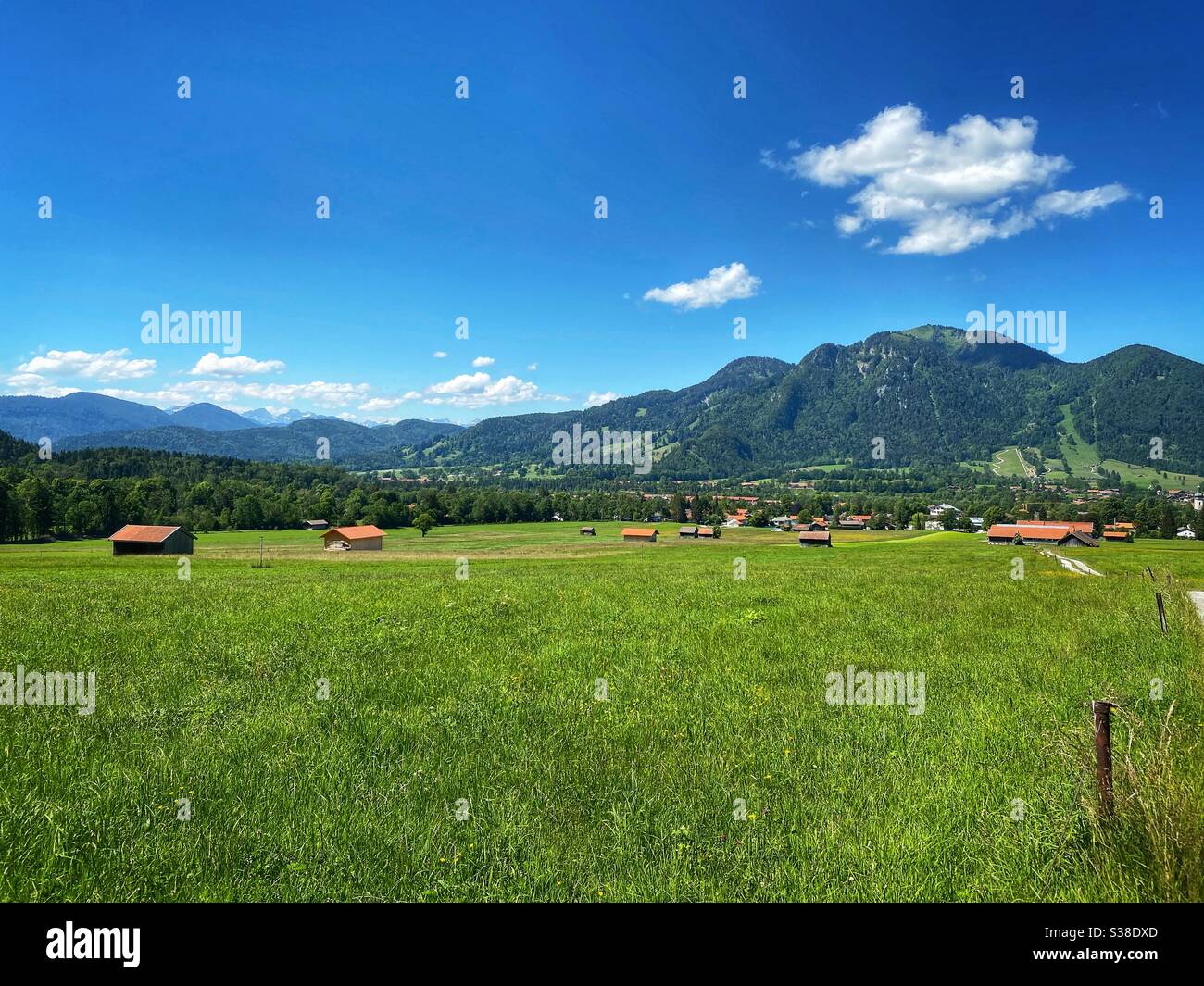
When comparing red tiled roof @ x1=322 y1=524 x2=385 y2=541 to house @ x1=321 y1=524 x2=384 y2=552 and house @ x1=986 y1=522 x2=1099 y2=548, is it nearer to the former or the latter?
house @ x1=321 y1=524 x2=384 y2=552

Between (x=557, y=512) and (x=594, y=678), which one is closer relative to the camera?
(x=594, y=678)

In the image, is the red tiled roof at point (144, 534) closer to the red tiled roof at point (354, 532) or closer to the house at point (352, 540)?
the house at point (352, 540)

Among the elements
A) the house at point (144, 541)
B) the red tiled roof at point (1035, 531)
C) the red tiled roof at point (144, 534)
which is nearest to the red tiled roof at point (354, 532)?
the house at point (144, 541)

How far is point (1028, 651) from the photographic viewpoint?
13.2 meters

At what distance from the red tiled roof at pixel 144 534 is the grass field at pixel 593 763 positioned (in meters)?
70.0

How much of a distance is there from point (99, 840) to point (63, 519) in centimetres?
13713

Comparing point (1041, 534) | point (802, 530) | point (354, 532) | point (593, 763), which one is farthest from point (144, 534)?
point (1041, 534)

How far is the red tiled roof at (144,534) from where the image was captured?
72.3m

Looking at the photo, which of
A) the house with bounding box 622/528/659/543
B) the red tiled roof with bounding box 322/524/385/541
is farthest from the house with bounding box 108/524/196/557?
the house with bounding box 622/528/659/543

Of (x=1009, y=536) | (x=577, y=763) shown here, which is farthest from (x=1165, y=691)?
(x=1009, y=536)

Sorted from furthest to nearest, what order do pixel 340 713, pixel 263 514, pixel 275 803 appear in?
pixel 263 514
pixel 340 713
pixel 275 803

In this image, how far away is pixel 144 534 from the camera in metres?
72.8

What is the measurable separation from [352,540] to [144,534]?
79.7 ft
